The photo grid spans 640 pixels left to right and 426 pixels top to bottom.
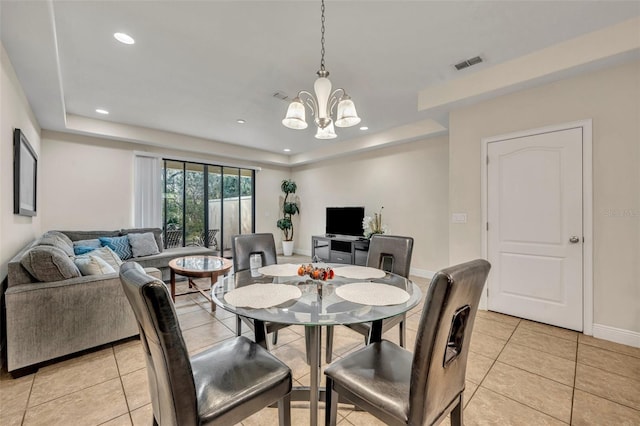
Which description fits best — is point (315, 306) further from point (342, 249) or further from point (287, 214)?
point (287, 214)

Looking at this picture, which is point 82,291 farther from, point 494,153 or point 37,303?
point 494,153

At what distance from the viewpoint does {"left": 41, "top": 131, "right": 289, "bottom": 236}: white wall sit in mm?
4203

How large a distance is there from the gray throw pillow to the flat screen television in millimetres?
3412

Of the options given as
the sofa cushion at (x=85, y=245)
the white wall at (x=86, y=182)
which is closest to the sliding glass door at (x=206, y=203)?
the white wall at (x=86, y=182)

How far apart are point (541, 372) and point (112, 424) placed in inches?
112

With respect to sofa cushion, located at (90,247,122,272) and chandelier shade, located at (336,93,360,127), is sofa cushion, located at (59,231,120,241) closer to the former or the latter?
sofa cushion, located at (90,247,122,272)

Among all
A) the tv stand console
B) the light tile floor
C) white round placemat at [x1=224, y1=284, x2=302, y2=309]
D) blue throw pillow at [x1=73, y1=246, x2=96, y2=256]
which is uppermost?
white round placemat at [x1=224, y1=284, x2=302, y2=309]

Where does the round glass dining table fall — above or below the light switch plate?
below

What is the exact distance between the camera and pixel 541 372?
78.3 inches

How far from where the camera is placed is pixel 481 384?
1866 mm

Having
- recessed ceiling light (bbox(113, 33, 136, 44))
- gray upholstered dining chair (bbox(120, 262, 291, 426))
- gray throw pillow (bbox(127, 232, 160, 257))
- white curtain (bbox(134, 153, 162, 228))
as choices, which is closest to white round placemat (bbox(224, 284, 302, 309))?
gray upholstered dining chair (bbox(120, 262, 291, 426))

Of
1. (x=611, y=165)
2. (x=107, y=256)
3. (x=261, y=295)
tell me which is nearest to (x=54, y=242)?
(x=107, y=256)

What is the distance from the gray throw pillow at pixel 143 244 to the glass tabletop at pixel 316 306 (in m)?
3.23

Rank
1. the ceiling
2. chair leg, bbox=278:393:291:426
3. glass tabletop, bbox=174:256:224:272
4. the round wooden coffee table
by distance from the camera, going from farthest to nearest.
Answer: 1. glass tabletop, bbox=174:256:224:272
2. the round wooden coffee table
3. the ceiling
4. chair leg, bbox=278:393:291:426
